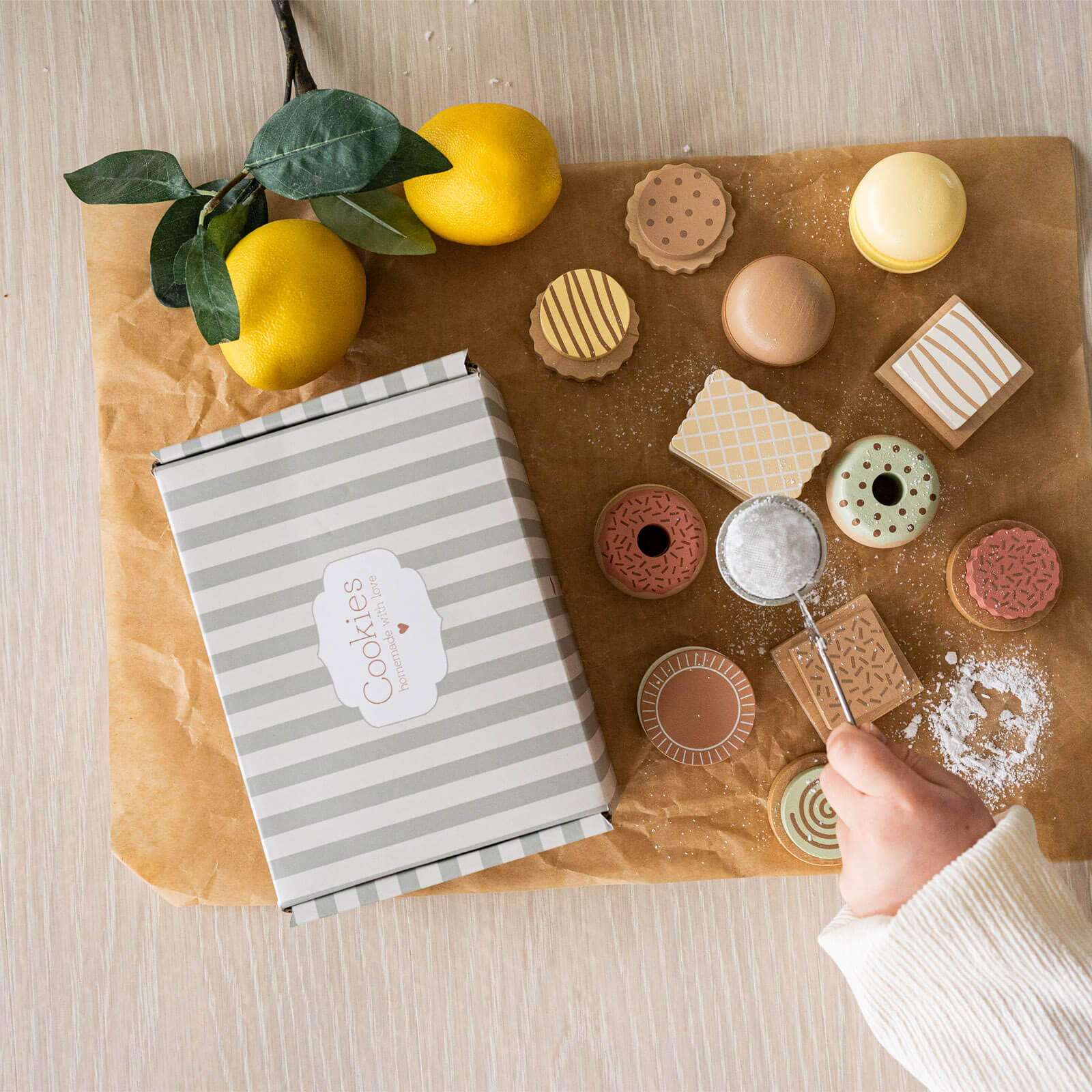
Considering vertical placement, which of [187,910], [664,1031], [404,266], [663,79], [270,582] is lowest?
[664,1031]

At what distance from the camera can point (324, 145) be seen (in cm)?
57

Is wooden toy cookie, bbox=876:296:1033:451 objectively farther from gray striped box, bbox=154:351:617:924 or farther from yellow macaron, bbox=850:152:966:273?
gray striped box, bbox=154:351:617:924

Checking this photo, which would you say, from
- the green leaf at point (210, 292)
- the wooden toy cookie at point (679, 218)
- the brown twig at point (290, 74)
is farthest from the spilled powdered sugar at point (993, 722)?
the brown twig at point (290, 74)

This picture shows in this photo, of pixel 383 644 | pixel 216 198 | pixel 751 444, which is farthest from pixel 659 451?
pixel 216 198

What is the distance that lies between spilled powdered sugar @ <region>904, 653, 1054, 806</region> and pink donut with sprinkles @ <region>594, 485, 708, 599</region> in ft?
0.81

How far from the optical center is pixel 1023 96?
0.74 m

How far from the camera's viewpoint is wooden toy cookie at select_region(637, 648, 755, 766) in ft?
2.26

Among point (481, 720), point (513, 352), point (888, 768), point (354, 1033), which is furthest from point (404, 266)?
point (354, 1033)

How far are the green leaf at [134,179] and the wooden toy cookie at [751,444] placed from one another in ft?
1.47

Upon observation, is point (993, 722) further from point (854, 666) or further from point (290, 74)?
point (290, 74)

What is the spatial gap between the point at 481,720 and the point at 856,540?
14.1 inches

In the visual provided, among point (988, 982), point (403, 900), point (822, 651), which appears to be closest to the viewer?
point (988, 982)

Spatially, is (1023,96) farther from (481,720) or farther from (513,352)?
(481,720)

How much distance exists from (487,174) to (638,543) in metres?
0.31
